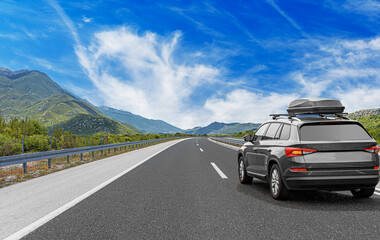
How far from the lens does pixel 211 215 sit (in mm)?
4281

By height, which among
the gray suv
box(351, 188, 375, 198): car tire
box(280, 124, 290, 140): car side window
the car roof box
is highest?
the car roof box

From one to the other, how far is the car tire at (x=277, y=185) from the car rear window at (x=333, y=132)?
0.87 meters

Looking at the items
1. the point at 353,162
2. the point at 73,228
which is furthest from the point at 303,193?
the point at 73,228

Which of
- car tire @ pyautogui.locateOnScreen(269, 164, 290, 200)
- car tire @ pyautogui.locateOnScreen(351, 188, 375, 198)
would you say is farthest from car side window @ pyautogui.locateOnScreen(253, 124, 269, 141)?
car tire @ pyautogui.locateOnScreen(351, 188, 375, 198)

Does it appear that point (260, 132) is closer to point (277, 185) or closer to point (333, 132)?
point (277, 185)

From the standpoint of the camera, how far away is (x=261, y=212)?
4461 millimetres

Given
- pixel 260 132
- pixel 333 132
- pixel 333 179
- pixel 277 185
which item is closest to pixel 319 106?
pixel 333 132

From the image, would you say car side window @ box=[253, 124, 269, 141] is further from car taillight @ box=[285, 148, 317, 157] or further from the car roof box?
car taillight @ box=[285, 148, 317, 157]

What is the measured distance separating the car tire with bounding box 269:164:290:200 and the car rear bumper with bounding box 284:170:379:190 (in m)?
0.33

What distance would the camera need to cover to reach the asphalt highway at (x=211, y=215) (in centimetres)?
346

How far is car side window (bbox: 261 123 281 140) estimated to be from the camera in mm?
5941

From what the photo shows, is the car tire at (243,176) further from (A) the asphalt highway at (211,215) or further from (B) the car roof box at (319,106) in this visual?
(B) the car roof box at (319,106)

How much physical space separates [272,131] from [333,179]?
5.66 feet

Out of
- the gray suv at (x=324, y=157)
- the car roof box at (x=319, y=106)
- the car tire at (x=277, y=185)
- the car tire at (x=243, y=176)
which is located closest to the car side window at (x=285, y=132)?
the gray suv at (x=324, y=157)
